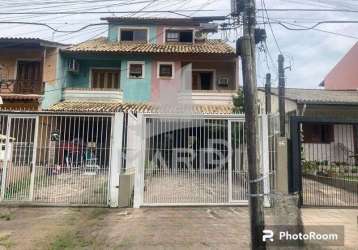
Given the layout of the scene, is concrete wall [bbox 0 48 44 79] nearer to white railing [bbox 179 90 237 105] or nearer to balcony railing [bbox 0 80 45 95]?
balcony railing [bbox 0 80 45 95]

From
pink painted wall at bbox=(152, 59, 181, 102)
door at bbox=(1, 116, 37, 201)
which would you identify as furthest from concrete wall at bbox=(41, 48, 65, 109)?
door at bbox=(1, 116, 37, 201)

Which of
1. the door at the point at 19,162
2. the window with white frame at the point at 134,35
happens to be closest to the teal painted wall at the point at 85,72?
the window with white frame at the point at 134,35

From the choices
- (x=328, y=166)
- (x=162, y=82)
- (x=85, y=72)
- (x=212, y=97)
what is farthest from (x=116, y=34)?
(x=328, y=166)

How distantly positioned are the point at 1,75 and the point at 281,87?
1477cm

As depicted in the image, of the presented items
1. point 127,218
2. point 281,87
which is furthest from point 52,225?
point 281,87

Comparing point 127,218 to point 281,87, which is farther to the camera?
point 281,87

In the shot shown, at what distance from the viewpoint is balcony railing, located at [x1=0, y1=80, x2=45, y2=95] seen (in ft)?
61.4

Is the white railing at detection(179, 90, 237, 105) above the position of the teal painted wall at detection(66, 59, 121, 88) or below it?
below

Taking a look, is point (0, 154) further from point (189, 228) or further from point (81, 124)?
point (189, 228)

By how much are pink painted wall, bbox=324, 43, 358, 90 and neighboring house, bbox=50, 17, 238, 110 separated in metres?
11.3

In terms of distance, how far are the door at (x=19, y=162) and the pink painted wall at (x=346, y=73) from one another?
77.8 ft

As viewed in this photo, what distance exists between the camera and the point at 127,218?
8.02 metres

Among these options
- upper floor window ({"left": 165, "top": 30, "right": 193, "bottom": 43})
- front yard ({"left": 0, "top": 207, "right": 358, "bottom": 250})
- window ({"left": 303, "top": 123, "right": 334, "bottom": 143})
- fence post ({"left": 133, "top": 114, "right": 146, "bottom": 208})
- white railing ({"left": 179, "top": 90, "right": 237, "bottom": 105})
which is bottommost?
front yard ({"left": 0, "top": 207, "right": 358, "bottom": 250})

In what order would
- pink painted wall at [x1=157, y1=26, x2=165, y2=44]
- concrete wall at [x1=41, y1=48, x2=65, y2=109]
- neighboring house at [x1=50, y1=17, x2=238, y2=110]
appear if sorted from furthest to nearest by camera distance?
pink painted wall at [x1=157, y1=26, x2=165, y2=44] < neighboring house at [x1=50, y1=17, x2=238, y2=110] < concrete wall at [x1=41, y1=48, x2=65, y2=109]
